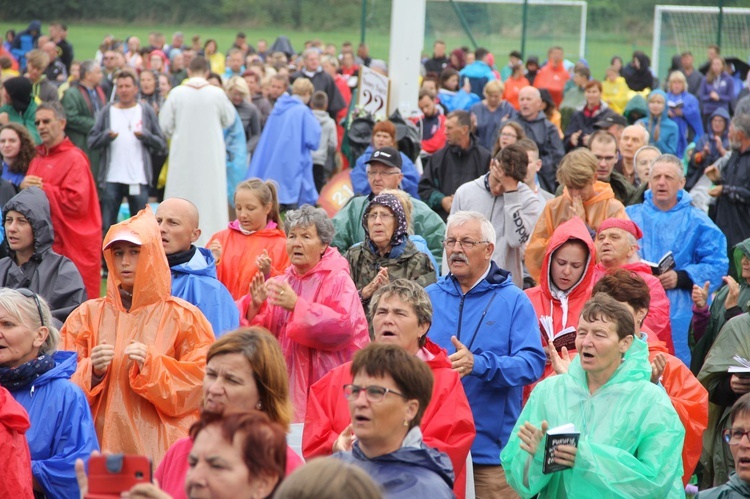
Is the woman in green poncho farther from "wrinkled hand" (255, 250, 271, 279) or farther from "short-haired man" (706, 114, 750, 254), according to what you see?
"short-haired man" (706, 114, 750, 254)

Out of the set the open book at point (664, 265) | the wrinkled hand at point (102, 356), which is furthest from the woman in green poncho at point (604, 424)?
the open book at point (664, 265)

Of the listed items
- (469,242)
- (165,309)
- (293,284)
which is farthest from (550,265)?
(165,309)

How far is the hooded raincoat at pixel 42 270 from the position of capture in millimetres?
7125

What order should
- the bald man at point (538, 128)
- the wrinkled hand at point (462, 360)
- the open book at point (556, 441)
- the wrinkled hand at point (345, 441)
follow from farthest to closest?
the bald man at point (538, 128) → the wrinkled hand at point (462, 360) → the open book at point (556, 441) → the wrinkled hand at point (345, 441)

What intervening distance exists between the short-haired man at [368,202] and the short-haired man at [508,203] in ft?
0.69

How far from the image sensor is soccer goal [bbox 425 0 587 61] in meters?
28.6

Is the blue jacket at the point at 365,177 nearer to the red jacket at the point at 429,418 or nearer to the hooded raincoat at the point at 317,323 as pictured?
the hooded raincoat at the point at 317,323

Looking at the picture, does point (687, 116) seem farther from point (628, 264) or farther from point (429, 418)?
point (429, 418)

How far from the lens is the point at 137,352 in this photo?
4.96 meters

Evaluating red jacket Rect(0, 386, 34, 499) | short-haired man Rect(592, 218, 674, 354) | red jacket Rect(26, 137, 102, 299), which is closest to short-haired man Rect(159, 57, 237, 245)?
red jacket Rect(26, 137, 102, 299)

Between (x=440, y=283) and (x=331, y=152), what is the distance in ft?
28.2

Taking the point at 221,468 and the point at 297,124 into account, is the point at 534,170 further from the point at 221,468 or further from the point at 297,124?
the point at 221,468

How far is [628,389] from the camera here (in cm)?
473

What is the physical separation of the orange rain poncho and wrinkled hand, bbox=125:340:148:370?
0.05 m
